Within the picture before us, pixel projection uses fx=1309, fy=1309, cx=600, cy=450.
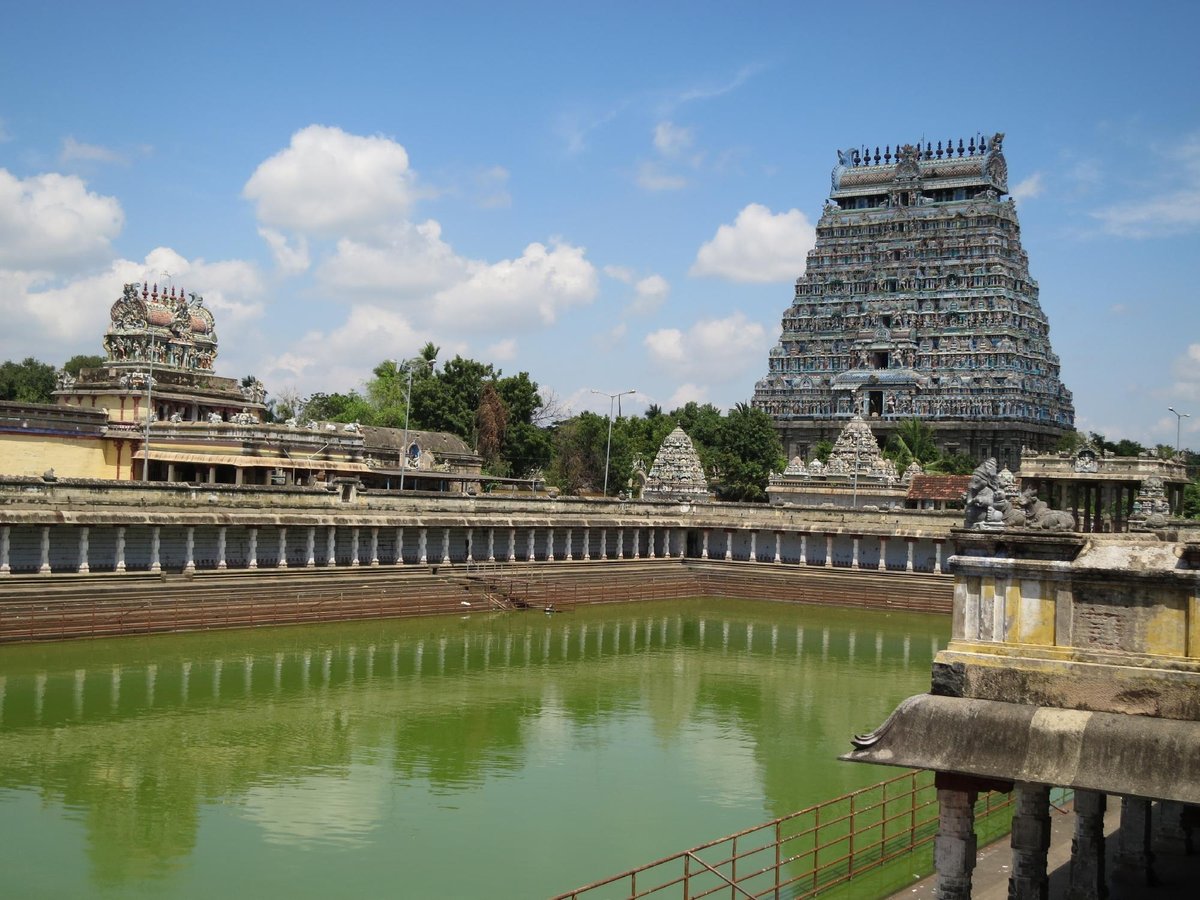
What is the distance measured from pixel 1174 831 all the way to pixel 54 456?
1779 inches

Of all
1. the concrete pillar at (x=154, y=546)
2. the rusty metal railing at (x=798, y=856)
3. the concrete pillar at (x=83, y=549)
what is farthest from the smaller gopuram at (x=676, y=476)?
the rusty metal railing at (x=798, y=856)

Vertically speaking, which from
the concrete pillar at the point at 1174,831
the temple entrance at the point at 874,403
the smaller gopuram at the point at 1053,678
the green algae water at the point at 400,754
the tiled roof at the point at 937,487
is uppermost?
the temple entrance at the point at 874,403

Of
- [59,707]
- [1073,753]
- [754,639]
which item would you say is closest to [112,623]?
[59,707]

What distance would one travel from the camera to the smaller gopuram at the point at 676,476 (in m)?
64.8

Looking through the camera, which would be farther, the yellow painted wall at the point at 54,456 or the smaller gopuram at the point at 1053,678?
the yellow painted wall at the point at 54,456

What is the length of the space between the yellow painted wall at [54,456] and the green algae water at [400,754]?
17.6 meters

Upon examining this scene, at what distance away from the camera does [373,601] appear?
139ft

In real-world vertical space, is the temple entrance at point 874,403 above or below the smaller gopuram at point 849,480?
above

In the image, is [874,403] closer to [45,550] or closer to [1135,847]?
[45,550]

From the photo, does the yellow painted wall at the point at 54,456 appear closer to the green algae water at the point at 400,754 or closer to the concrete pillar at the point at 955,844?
the green algae water at the point at 400,754

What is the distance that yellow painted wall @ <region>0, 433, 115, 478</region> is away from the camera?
162 feet

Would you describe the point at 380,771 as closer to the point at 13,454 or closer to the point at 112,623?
the point at 112,623

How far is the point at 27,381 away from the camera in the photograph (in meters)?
94.8

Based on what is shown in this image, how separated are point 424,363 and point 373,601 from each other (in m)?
57.4
